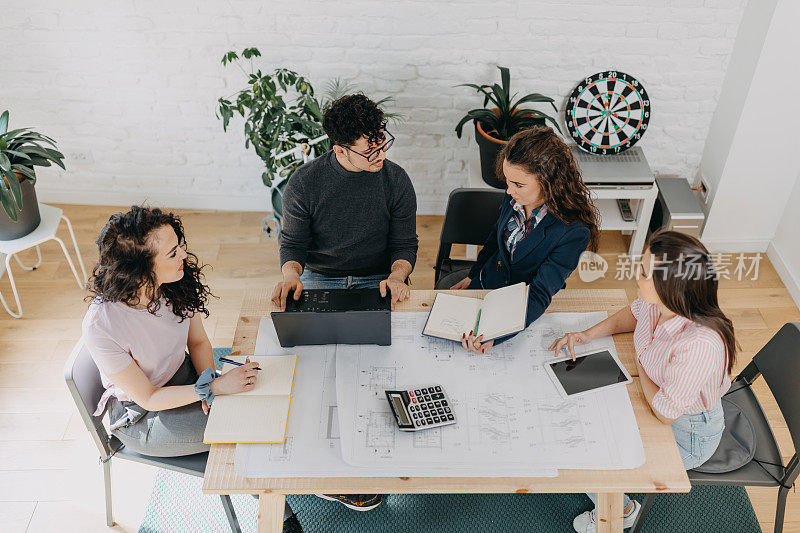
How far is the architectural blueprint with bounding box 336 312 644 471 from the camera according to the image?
1649mm

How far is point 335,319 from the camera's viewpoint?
1.86 m

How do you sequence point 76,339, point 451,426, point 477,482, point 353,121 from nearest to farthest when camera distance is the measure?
point 477,482 < point 451,426 < point 353,121 < point 76,339

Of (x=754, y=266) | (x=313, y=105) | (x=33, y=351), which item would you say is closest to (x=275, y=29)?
(x=313, y=105)

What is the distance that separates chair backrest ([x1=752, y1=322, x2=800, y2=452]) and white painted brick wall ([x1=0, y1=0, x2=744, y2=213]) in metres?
1.57

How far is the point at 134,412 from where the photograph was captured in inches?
78.5

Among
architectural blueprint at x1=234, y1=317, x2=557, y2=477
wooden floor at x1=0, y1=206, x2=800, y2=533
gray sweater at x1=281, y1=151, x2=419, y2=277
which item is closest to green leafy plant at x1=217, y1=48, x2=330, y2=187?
gray sweater at x1=281, y1=151, x2=419, y2=277

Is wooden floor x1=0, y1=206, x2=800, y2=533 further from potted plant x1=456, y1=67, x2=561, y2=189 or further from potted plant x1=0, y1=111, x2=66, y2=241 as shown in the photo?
potted plant x1=456, y1=67, x2=561, y2=189

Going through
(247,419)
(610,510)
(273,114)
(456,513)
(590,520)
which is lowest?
(456,513)

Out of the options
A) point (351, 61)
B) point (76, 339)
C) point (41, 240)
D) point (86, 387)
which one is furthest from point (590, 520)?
point (41, 240)

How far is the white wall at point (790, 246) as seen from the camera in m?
3.13

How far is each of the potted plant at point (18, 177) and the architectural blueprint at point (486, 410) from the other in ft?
5.27

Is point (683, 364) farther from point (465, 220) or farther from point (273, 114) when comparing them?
point (273, 114)

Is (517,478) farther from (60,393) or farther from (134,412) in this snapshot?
(60,393)

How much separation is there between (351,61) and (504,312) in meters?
1.68
